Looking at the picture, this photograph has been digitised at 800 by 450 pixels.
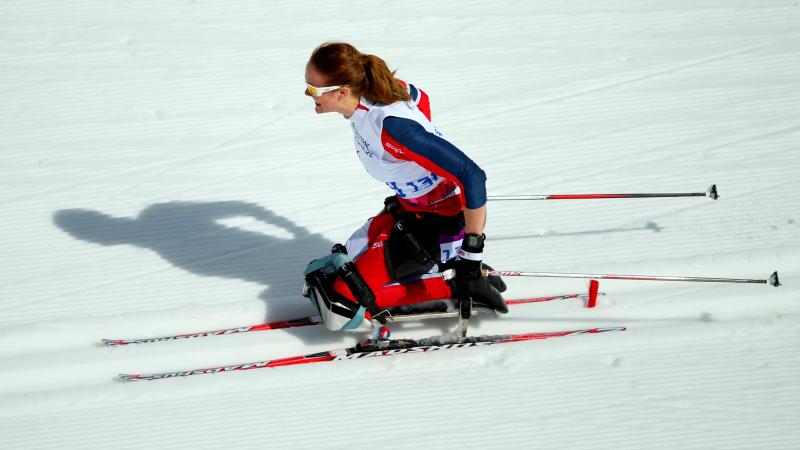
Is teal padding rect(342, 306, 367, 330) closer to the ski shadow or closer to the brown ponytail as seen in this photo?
the brown ponytail

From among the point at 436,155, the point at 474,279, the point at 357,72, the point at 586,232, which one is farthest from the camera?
the point at 586,232

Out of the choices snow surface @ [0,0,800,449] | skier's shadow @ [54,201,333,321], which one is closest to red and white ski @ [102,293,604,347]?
snow surface @ [0,0,800,449]

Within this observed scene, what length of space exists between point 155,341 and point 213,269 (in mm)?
682

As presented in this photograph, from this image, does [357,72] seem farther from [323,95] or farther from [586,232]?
[586,232]

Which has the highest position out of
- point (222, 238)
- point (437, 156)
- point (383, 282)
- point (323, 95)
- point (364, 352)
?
point (323, 95)

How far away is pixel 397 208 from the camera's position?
14.3 ft

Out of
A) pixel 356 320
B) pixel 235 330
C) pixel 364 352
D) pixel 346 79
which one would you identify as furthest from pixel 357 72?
pixel 235 330

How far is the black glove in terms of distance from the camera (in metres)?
3.76

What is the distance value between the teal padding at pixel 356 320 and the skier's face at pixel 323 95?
3.50ft

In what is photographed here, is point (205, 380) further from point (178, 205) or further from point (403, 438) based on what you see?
point (178, 205)

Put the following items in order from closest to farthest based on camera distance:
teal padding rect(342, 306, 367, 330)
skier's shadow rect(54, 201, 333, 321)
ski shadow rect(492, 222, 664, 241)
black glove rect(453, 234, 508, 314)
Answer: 1. black glove rect(453, 234, 508, 314)
2. teal padding rect(342, 306, 367, 330)
3. skier's shadow rect(54, 201, 333, 321)
4. ski shadow rect(492, 222, 664, 241)

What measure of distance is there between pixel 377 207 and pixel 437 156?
202 cm

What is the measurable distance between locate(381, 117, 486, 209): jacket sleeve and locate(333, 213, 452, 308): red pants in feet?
2.51

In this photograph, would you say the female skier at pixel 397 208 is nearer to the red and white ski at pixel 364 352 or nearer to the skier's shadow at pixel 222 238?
the red and white ski at pixel 364 352
